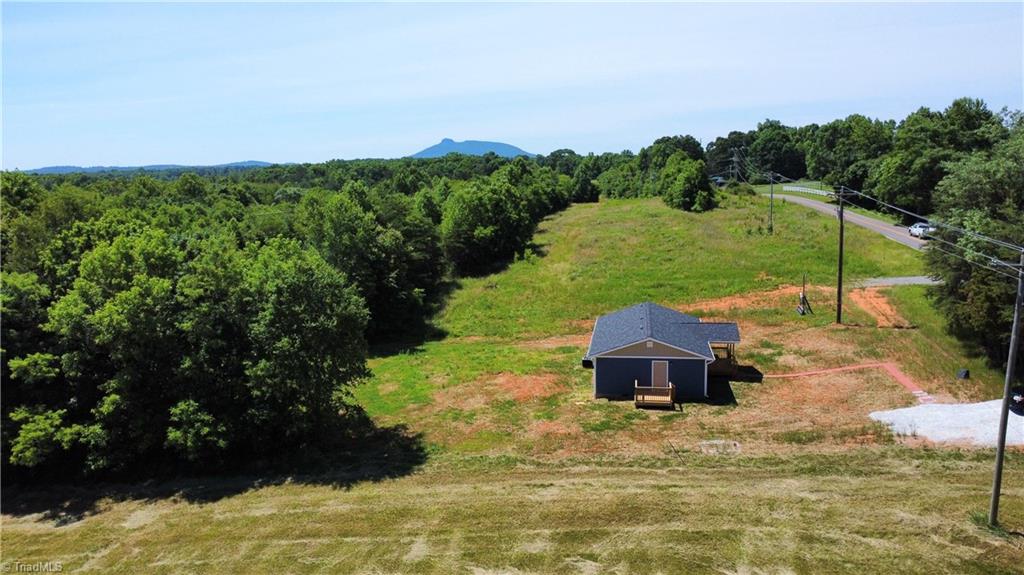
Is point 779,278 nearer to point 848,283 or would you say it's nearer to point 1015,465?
point 848,283

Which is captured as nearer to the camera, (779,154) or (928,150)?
(928,150)

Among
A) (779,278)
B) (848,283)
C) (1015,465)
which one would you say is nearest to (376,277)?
(779,278)

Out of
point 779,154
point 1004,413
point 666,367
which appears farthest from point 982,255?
point 779,154

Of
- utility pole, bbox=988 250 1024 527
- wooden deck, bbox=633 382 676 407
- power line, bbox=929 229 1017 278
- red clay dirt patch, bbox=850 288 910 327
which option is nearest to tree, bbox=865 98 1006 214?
red clay dirt patch, bbox=850 288 910 327

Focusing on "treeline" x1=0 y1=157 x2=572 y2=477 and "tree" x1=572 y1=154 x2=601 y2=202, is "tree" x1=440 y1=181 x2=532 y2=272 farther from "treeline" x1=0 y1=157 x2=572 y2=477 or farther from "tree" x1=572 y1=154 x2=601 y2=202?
"tree" x1=572 y1=154 x2=601 y2=202

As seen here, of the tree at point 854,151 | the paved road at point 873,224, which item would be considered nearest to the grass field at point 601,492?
the paved road at point 873,224

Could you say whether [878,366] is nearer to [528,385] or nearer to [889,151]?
[528,385]

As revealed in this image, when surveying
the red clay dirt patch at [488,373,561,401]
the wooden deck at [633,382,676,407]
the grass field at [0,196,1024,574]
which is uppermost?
the wooden deck at [633,382,676,407]

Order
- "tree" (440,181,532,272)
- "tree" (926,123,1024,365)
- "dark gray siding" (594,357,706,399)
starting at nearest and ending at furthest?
"tree" (926,123,1024,365), "dark gray siding" (594,357,706,399), "tree" (440,181,532,272)
